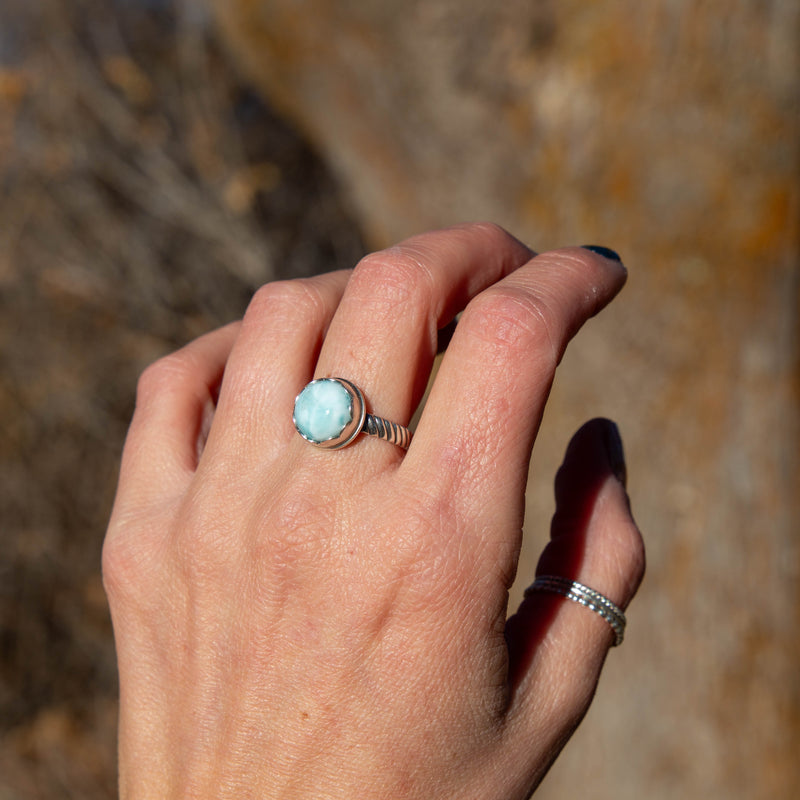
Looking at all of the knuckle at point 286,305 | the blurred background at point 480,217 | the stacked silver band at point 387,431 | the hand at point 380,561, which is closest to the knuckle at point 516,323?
the hand at point 380,561

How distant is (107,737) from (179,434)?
4.00 meters

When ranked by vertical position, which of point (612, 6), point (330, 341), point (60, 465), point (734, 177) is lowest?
point (330, 341)

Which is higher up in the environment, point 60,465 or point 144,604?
point 60,465

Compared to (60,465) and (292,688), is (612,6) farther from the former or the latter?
(60,465)

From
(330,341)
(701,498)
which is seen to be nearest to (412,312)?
(330,341)

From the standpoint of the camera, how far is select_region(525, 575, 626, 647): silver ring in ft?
3.41

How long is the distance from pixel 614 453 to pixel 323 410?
20.4 inches

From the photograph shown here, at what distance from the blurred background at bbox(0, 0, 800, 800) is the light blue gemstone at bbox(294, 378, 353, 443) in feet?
6.03

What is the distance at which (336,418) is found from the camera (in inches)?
35.9

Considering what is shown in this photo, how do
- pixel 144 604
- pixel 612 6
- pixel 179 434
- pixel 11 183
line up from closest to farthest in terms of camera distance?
1. pixel 144 604
2. pixel 179 434
3. pixel 612 6
4. pixel 11 183

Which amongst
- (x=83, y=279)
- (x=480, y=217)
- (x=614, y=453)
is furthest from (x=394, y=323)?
(x=83, y=279)

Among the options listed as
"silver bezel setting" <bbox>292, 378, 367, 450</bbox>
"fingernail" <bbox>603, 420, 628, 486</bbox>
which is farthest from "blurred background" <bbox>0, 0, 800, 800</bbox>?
"silver bezel setting" <bbox>292, 378, 367, 450</bbox>

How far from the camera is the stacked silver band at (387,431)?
3.08ft

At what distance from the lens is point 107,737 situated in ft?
14.4
